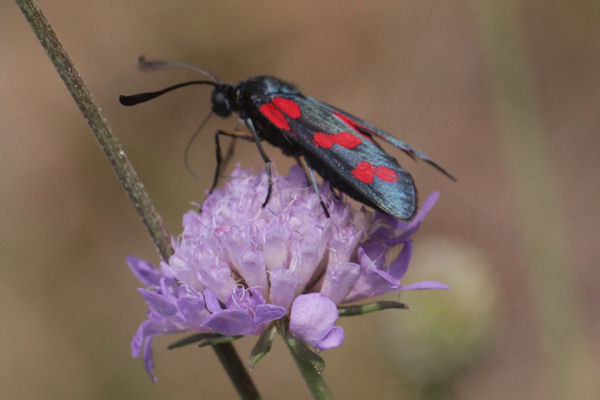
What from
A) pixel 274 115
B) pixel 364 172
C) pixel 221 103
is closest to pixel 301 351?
pixel 364 172

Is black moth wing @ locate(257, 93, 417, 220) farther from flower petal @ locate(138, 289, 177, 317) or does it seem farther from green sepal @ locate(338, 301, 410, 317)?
flower petal @ locate(138, 289, 177, 317)

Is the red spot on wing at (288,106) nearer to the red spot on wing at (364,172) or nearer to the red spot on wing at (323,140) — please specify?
the red spot on wing at (323,140)

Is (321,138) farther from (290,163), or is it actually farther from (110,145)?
(290,163)

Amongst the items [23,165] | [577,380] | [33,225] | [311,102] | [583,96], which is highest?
[23,165]

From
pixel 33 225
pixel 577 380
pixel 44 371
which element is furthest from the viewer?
pixel 33 225

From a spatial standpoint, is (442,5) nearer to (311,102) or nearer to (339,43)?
(339,43)

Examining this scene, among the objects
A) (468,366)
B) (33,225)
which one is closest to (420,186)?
(468,366)
